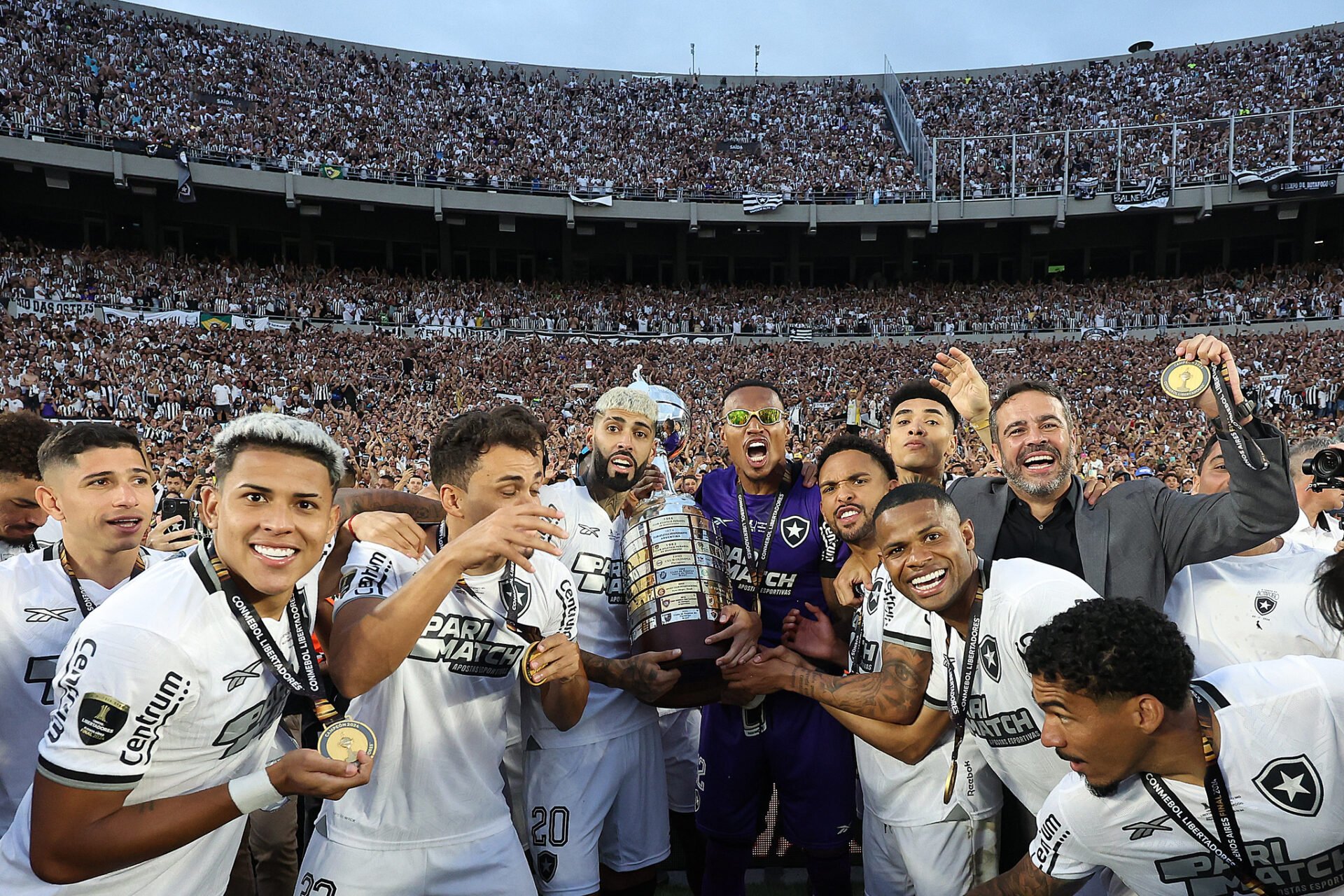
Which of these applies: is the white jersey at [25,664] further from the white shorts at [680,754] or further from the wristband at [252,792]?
the white shorts at [680,754]

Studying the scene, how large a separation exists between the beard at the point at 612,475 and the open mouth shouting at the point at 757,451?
51 centimetres

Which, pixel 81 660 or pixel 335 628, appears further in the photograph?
pixel 335 628

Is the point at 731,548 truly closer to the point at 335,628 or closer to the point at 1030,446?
the point at 1030,446

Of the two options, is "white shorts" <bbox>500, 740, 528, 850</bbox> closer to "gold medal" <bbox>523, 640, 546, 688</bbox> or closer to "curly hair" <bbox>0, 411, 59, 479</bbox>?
"gold medal" <bbox>523, 640, 546, 688</bbox>

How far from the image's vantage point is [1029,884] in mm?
2430

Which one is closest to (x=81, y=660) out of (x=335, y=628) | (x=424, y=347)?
(x=335, y=628)

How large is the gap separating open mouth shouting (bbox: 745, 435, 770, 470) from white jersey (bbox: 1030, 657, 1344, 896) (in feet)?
6.68

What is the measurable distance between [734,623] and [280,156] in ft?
104

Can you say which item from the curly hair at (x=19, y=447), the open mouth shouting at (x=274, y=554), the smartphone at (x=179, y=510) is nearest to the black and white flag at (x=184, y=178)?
the smartphone at (x=179, y=510)

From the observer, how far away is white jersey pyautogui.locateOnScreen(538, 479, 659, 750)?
3557 millimetres

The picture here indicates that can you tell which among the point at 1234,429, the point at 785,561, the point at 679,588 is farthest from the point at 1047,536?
the point at 679,588

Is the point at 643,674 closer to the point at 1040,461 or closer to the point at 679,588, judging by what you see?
the point at 679,588

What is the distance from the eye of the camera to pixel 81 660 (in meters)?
1.94

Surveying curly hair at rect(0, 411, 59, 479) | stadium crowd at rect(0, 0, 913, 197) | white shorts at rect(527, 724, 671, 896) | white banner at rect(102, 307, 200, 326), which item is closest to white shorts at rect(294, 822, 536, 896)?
white shorts at rect(527, 724, 671, 896)
